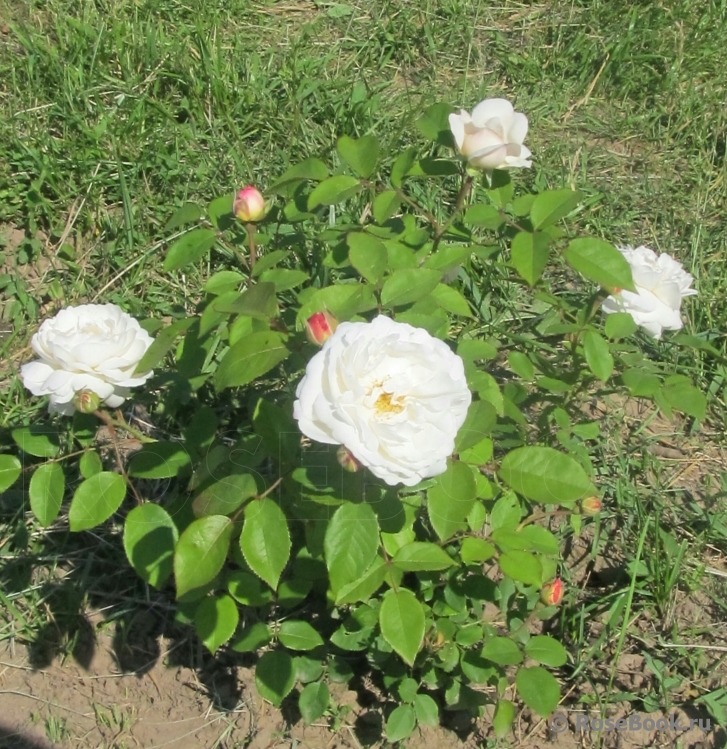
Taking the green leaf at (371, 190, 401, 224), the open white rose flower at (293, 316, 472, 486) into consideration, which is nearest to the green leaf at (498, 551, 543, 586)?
the open white rose flower at (293, 316, 472, 486)

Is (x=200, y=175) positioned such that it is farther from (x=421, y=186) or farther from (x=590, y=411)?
(x=590, y=411)

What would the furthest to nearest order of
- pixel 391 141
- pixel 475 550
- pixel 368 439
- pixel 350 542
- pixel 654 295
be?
pixel 391 141 < pixel 654 295 < pixel 475 550 < pixel 350 542 < pixel 368 439

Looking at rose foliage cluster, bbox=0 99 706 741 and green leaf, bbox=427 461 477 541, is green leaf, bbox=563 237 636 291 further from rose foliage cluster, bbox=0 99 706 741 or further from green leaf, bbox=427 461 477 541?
green leaf, bbox=427 461 477 541

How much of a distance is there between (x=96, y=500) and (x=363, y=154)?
697 mm

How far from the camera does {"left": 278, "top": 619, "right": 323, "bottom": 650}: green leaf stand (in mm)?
1355

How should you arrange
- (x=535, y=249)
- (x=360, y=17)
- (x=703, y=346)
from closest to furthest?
(x=535, y=249) < (x=703, y=346) < (x=360, y=17)

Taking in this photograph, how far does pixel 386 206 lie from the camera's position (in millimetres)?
1358

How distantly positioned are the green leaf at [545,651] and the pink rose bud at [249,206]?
32.9 inches

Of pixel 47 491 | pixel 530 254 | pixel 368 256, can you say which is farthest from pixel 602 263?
pixel 47 491

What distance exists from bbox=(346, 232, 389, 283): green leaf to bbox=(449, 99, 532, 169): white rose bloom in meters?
0.21

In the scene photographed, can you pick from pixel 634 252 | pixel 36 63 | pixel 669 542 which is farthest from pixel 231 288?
pixel 36 63

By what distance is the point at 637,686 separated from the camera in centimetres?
166

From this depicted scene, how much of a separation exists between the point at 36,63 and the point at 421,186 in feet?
4.12

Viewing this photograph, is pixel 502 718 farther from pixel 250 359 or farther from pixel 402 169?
pixel 402 169
